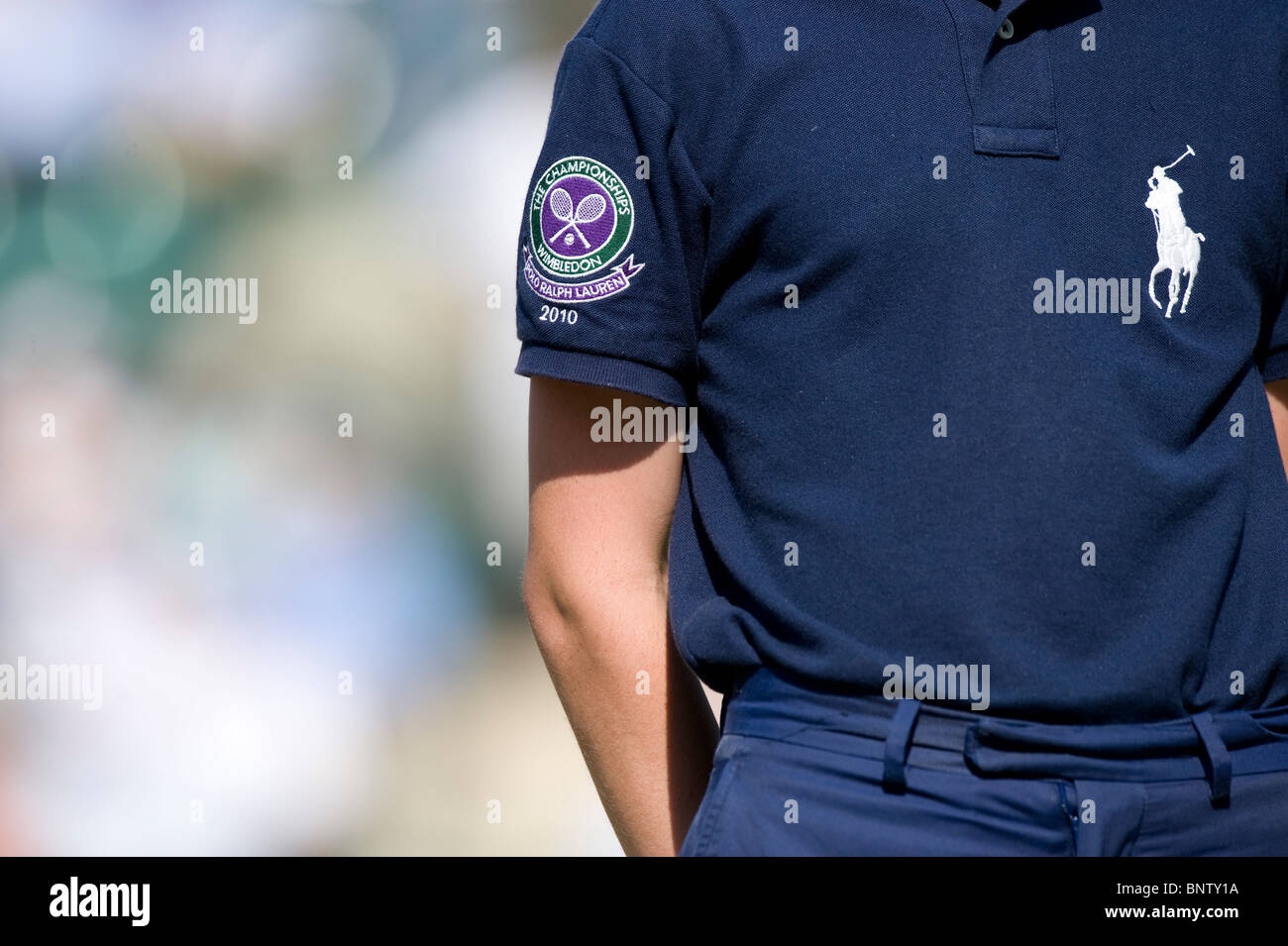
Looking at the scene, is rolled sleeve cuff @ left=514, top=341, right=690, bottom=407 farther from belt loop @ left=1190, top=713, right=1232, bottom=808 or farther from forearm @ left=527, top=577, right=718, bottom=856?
belt loop @ left=1190, top=713, right=1232, bottom=808

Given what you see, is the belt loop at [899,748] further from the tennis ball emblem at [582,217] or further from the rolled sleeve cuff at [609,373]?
the tennis ball emblem at [582,217]

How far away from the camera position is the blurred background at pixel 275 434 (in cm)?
347

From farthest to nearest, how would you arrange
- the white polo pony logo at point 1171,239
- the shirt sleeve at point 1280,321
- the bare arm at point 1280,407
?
the bare arm at point 1280,407, the shirt sleeve at point 1280,321, the white polo pony logo at point 1171,239

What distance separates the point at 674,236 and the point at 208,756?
2668mm

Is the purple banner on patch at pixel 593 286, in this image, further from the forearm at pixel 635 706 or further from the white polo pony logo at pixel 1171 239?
the white polo pony logo at pixel 1171 239

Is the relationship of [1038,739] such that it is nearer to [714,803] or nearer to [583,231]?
[714,803]

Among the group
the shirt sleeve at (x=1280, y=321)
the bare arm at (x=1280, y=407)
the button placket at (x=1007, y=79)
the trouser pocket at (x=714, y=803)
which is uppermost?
the button placket at (x=1007, y=79)

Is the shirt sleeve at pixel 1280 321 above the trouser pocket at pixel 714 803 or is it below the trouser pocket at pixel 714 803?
above

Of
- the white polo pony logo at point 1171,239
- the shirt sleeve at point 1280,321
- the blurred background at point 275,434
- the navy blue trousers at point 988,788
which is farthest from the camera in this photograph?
the blurred background at point 275,434

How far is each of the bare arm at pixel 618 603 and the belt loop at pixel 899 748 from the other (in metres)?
0.31

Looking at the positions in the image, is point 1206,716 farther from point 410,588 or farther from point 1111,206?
point 410,588

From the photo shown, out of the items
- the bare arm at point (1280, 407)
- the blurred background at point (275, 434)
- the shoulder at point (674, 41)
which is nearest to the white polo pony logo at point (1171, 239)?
the bare arm at point (1280, 407)

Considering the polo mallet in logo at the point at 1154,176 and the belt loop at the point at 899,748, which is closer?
the belt loop at the point at 899,748
